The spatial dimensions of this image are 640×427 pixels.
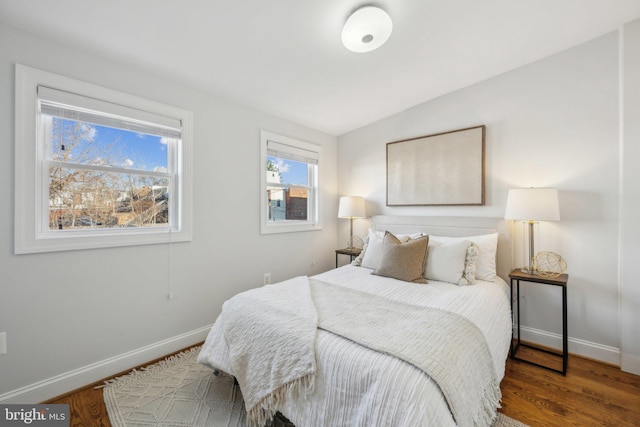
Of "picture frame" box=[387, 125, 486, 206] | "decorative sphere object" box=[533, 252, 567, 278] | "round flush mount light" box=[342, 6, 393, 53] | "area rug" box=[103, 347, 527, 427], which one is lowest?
"area rug" box=[103, 347, 527, 427]

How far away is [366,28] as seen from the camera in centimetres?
178

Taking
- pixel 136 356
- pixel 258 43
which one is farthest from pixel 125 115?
pixel 136 356

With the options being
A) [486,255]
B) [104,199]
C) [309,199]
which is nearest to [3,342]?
[104,199]

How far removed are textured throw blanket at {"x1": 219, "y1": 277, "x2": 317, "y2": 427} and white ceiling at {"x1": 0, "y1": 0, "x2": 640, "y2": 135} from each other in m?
1.81

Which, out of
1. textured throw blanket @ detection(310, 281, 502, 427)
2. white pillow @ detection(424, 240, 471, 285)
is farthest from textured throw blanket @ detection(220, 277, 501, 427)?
white pillow @ detection(424, 240, 471, 285)

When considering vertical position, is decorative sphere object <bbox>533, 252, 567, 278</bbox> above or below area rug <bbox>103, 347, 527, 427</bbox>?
above

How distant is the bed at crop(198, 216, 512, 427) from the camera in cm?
105

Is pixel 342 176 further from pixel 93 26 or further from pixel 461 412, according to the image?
pixel 461 412

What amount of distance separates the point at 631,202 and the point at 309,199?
2.96 meters

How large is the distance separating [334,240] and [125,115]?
9.03 ft

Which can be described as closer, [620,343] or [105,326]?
[105,326]

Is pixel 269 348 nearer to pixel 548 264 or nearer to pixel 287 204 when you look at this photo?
pixel 287 204

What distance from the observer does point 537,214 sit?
6.87 ft

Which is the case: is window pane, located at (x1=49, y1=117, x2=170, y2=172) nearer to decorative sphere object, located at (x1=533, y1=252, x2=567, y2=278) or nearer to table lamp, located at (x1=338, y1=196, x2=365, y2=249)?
table lamp, located at (x1=338, y1=196, x2=365, y2=249)
